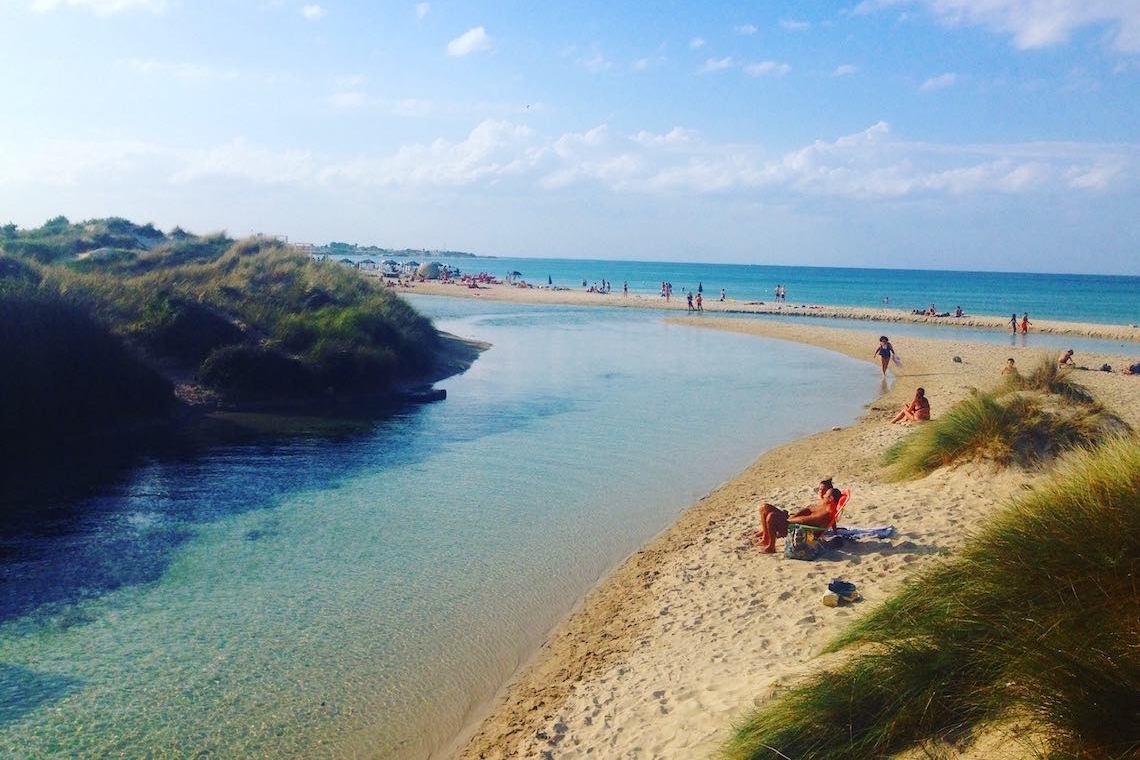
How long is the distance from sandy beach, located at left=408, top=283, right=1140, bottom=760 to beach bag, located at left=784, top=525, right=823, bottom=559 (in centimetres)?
16

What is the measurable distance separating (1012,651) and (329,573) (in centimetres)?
858

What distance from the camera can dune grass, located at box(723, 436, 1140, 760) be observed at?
167 inches

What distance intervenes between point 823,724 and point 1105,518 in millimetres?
2214

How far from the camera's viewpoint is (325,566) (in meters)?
11.4

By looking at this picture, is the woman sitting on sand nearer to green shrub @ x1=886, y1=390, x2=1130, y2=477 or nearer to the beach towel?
green shrub @ x1=886, y1=390, x2=1130, y2=477

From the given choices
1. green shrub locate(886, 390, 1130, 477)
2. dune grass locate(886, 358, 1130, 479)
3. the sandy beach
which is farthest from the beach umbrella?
green shrub locate(886, 390, 1130, 477)

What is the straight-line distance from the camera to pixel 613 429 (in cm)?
2128

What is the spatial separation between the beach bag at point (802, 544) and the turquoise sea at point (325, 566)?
8.22ft

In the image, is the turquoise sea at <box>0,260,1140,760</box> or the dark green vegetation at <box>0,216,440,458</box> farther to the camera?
the dark green vegetation at <box>0,216,440,458</box>

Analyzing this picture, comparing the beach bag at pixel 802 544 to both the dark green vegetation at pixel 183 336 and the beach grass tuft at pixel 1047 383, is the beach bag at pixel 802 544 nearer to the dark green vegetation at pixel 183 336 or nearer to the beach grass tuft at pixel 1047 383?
the beach grass tuft at pixel 1047 383

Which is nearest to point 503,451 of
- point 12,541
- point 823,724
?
point 12,541

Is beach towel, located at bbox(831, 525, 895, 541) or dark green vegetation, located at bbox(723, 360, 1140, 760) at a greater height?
dark green vegetation, located at bbox(723, 360, 1140, 760)

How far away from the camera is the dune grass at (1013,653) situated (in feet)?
13.9

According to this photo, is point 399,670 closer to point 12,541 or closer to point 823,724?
point 823,724
